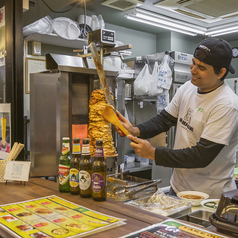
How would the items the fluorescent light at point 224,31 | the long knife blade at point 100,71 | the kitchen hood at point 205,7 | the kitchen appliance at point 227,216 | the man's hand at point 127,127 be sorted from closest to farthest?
1. the kitchen appliance at point 227,216
2. the long knife blade at point 100,71
3. the man's hand at point 127,127
4. the kitchen hood at point 205,7
5. the fluorescent light at point 224,31

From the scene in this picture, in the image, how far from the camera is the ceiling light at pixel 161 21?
4.42m

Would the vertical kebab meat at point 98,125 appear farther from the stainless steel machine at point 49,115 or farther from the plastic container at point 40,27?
the plastic container at point 40,27

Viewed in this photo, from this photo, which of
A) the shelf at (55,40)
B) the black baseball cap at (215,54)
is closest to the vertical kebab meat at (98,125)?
the black baseball cap at (215,54)

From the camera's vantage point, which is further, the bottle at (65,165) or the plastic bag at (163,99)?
the plastic bag at (163,99)

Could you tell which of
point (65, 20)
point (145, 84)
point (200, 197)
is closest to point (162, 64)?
point (145, 84)

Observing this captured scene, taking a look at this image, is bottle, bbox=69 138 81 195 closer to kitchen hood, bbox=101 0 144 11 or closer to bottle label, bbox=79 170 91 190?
bottle label, bbox=79 170 91 190

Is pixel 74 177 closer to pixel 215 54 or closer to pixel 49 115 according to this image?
pixel 49 115

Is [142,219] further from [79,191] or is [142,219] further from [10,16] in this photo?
[10,16]

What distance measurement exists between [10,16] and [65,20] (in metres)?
1.96

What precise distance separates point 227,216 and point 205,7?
344cm

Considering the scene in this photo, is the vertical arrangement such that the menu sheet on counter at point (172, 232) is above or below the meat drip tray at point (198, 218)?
above

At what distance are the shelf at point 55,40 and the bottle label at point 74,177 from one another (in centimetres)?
280

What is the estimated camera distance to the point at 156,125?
2.30 metres

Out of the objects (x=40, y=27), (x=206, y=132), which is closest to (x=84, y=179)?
(x=206, y=132)
